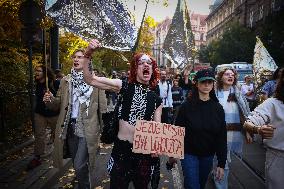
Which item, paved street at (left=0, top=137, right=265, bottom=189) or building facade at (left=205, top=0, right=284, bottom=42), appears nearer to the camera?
paved street at (left=0, top=137, right=265, bottom=189)

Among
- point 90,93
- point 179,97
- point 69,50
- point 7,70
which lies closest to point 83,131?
point 90,93

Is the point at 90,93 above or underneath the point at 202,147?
above

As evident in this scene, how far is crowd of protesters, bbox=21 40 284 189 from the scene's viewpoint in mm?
3422

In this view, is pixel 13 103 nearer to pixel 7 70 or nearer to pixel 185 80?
pixel 7 70

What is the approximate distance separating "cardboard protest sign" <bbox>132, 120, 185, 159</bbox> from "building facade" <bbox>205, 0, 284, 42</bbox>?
3514cm

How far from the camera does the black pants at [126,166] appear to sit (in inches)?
149

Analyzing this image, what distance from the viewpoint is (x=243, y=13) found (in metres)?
59.4

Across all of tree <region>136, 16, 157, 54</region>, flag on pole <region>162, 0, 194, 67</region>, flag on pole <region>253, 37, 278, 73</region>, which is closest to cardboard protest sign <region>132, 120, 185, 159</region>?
flag on pole <region>162, 0, 194, 67</region>

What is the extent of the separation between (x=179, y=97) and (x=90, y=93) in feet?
28.7

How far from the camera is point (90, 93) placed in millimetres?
5176

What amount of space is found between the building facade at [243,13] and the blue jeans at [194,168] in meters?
34.5

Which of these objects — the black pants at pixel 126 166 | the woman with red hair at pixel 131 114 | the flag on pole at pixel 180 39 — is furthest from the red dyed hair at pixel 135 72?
the flag on pole at pixel 180 39

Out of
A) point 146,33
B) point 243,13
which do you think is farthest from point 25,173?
point 243,13

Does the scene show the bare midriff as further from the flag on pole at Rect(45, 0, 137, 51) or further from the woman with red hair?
the flag on pole at Rect(45, 0, 137, 51)
